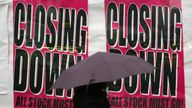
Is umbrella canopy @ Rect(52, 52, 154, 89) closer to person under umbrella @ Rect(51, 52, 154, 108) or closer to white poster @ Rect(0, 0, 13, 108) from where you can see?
person under umbrella @ Rect(51, 52, 154, 108)

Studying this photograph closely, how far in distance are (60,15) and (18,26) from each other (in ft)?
1.93

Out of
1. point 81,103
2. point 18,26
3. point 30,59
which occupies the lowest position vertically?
point 81,103

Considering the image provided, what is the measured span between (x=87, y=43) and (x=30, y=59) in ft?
2.64

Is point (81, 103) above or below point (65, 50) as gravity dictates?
below

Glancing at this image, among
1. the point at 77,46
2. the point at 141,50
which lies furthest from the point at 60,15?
the point at 141,50

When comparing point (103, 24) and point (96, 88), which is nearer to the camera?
point (96, 88)

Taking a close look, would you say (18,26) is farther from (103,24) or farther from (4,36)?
(103,24)

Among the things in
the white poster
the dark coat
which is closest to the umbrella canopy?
the dark coat

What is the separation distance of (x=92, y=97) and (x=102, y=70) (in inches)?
12.5

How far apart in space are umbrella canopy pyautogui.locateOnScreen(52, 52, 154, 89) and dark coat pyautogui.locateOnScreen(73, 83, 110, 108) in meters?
0.21

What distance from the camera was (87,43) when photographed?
642 cm

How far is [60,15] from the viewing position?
6410 mm

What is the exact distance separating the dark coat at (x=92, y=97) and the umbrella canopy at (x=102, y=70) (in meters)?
0.21

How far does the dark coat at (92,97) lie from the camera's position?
14.6 feet
